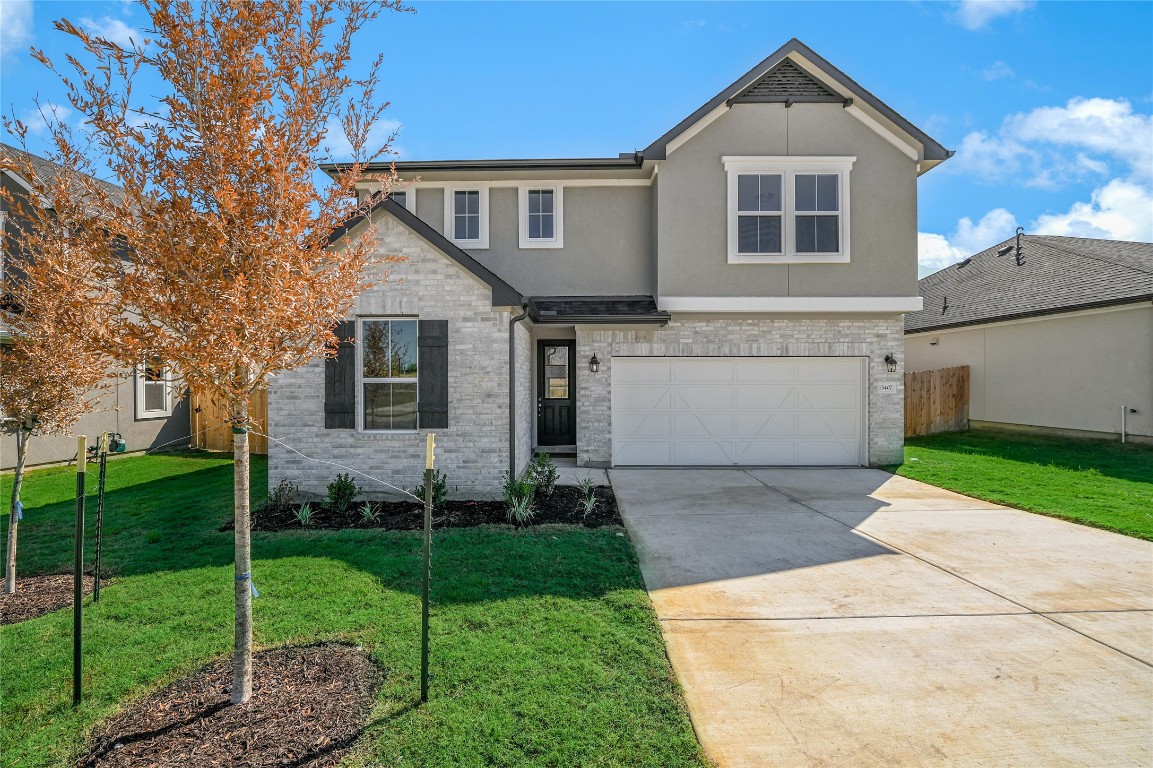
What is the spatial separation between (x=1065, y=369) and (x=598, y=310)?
478 inches

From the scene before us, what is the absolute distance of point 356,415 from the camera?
26.7 feet

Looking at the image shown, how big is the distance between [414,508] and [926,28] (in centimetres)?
1101

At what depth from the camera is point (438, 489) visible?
301 inches

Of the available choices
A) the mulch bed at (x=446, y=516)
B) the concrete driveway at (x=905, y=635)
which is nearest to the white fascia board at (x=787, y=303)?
the mulch bed at (x=446, y=516)

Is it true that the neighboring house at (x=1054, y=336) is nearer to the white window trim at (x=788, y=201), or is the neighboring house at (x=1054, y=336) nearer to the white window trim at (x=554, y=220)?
the white window trim at (x=788, y=201)

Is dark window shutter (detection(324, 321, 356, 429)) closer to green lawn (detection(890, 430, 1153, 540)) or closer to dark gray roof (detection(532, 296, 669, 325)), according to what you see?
dark gray roof (detection(532, 296, 669, 325))

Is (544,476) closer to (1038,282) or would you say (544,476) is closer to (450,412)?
(450,412)

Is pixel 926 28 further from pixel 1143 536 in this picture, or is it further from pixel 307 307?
pixel 307 307

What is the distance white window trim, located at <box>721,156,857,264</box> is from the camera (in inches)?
433

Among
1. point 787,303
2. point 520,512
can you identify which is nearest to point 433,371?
point 520,512

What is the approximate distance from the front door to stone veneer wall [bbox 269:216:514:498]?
413 cm

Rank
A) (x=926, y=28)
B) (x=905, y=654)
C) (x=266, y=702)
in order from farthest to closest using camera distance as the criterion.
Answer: (x=926, y=28), (x=905, y=654), (x=266, y=702)

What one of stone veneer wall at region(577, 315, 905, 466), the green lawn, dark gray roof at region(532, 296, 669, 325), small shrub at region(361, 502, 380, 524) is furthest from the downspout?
the green lawn

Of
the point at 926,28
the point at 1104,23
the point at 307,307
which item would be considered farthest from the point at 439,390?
the point at 1104,23
